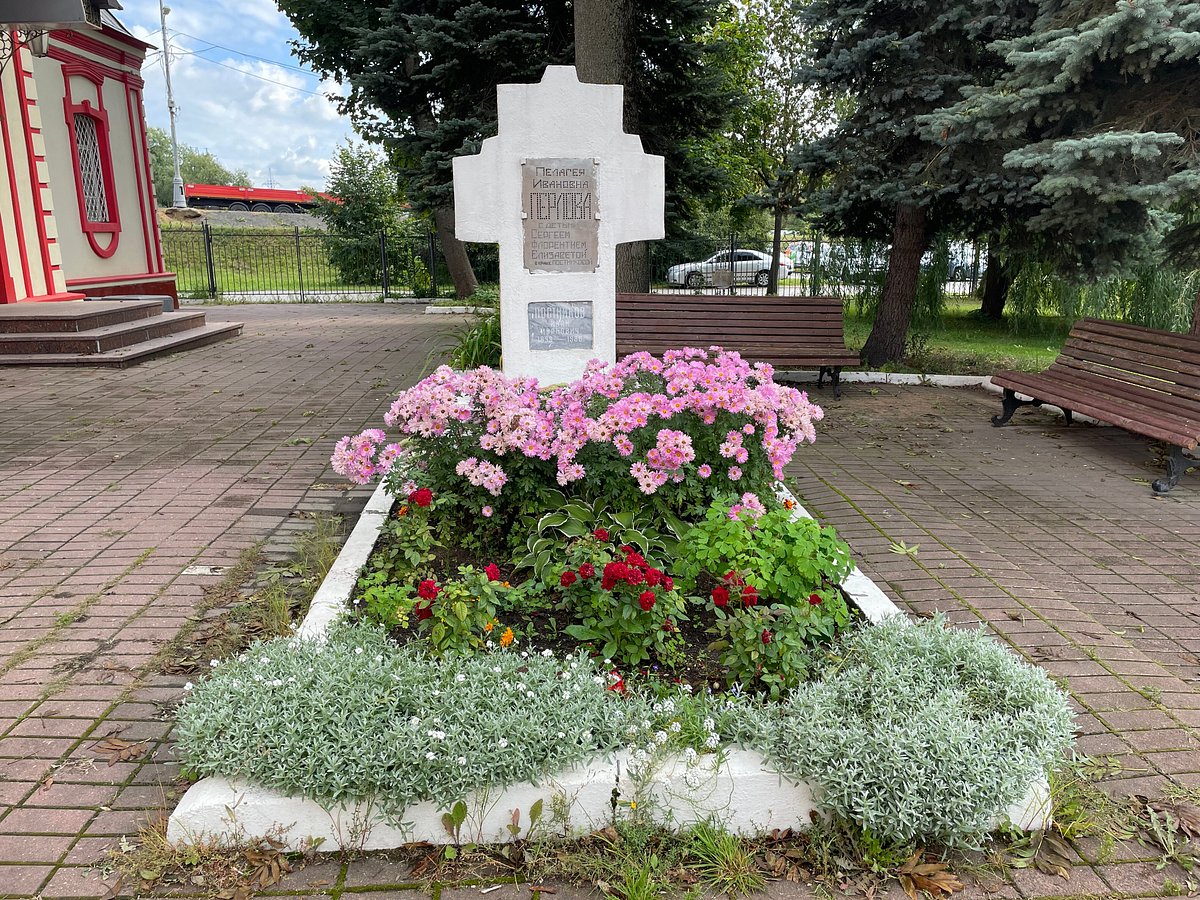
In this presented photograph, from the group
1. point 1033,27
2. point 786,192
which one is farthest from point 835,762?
point 786,192

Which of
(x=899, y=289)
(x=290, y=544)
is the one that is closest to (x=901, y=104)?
(x=899, y=289)

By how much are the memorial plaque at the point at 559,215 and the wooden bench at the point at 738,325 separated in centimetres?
324

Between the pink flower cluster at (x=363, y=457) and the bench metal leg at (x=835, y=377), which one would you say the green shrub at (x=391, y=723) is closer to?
the pink flower cluster at (x=363, y=457)

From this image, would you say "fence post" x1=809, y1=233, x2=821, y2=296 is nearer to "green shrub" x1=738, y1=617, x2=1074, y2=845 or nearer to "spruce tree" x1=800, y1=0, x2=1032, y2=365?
"spruce tree" x1=800, y1=0, x2=1032, y2=365

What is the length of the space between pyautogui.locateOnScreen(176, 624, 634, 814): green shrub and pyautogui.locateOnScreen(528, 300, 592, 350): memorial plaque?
10.5ft

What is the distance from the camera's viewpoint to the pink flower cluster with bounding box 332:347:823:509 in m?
3.90

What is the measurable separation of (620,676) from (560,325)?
323 cm

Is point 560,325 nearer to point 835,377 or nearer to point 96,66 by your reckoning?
point 835,377

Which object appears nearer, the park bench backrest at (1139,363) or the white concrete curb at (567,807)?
the white concrete curb at (567,807)

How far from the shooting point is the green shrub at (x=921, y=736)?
2389mm

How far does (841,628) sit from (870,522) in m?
1.97

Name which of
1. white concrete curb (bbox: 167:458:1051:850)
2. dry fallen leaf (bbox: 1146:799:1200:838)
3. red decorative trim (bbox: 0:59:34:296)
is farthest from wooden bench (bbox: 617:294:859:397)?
red decorative trim (bbox: 0:59:34:296)

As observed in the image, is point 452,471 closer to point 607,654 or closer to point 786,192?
point 607,654

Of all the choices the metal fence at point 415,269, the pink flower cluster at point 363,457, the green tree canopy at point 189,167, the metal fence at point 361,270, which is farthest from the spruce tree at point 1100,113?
the green tree canopy at point 189,167
